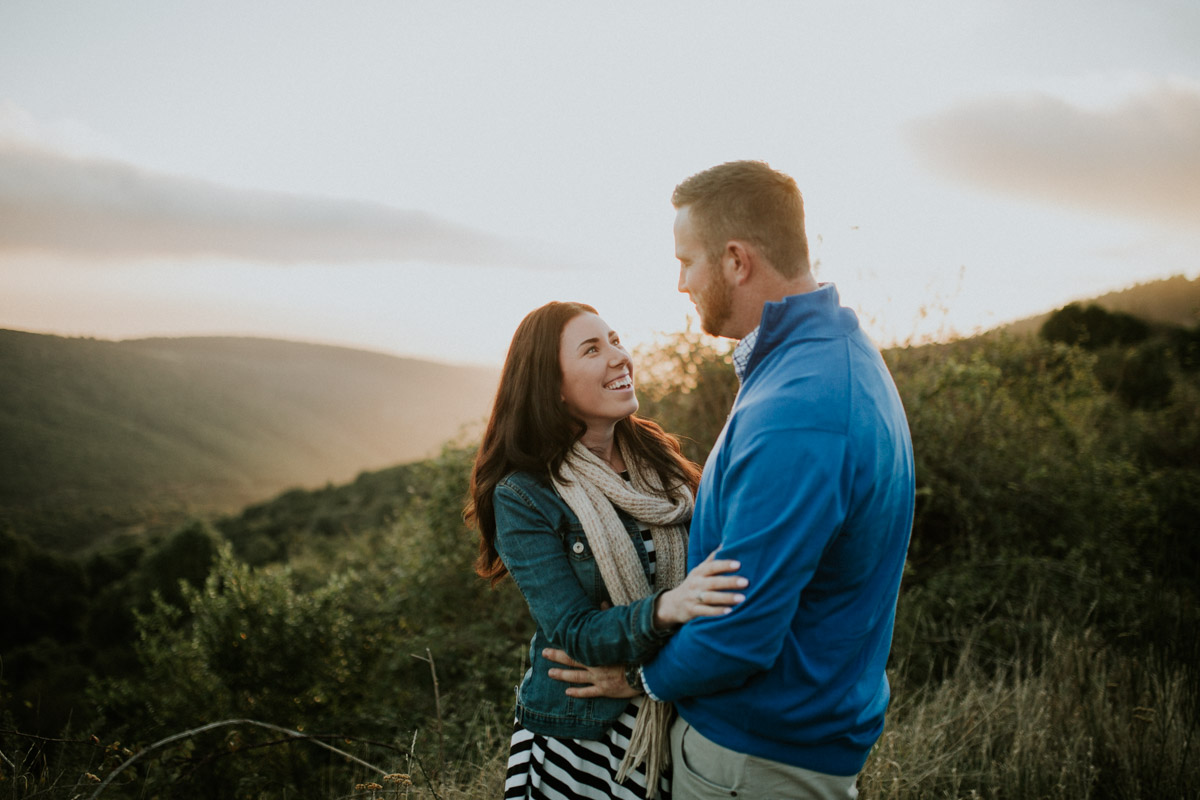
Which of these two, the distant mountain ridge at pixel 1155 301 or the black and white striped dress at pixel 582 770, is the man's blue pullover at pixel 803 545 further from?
the distant mountain ridge at pixel 1155 301

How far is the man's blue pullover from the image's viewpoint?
3.76 feet

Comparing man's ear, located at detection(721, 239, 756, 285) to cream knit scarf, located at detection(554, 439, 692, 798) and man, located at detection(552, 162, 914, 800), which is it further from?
cream knit scarf, located at detection(554, 439, 692, 798)

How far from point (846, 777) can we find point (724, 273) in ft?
3.72

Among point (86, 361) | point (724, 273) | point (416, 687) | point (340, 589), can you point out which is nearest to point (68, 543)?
point (86, 361)

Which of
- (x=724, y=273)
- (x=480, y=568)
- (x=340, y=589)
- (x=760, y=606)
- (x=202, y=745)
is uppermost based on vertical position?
(x=724, y=273)

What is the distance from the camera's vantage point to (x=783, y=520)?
1.13m

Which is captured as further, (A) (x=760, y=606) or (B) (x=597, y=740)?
(B) (x=597, y=740)

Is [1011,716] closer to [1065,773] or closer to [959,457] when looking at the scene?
[1065,773]

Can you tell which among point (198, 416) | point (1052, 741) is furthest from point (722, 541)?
point (198, 416)

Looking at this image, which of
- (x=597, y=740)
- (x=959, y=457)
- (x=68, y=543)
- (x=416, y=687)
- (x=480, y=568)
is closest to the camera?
(x=597, y=740)

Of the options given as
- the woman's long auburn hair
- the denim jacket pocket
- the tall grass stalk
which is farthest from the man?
the tall grass stalk

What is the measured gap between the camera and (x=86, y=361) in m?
21.4

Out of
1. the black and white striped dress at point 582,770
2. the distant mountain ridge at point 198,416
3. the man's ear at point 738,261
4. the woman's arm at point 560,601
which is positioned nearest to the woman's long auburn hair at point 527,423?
the woman's arm at point 560,601

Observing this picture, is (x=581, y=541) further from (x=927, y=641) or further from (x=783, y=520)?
(x=927, y=641)
